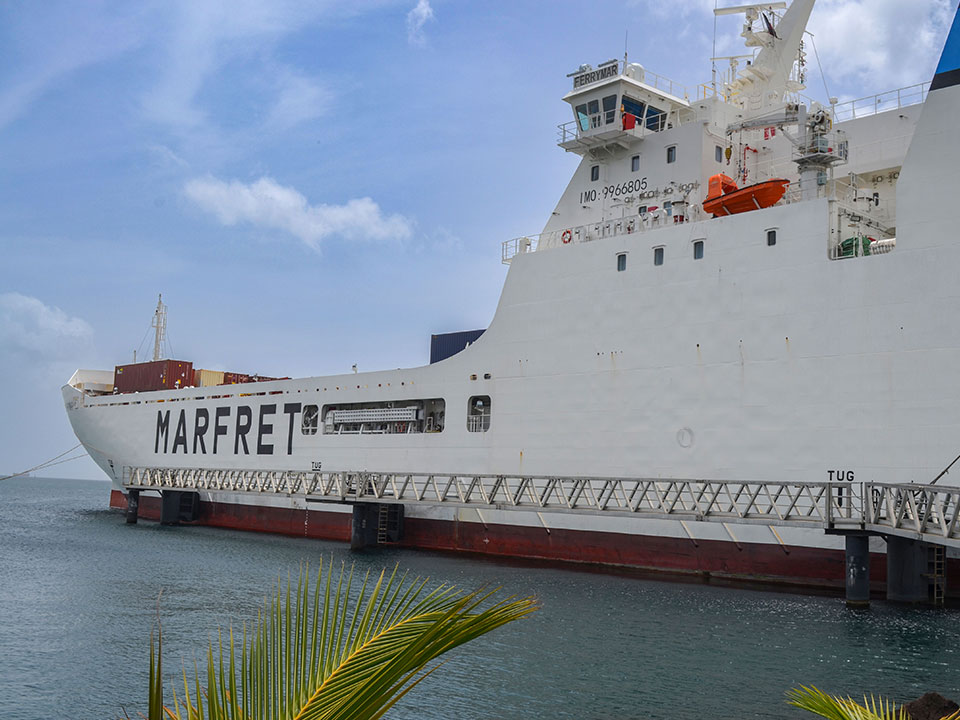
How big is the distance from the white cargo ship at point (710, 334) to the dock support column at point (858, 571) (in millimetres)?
1325

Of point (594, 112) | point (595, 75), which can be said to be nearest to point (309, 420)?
point (594, 112)

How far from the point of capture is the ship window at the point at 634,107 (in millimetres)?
25778

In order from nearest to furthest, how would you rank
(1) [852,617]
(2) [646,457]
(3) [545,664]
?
(3) [545,664] → (1) [852,617] → (2) [646,457]

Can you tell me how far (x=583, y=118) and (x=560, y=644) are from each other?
17.1 m

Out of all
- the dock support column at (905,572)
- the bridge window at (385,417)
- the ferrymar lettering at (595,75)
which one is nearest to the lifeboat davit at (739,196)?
the ferrymar lettering at (595,75)

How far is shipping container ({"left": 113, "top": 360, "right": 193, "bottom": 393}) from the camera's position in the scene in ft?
133

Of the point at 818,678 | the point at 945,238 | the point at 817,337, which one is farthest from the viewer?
the point at 817,337

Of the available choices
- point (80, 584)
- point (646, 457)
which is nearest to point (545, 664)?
point (646, 457)

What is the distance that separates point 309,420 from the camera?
32.5m

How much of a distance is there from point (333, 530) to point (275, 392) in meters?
6.35

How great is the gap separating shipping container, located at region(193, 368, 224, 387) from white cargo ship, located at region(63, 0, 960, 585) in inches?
492

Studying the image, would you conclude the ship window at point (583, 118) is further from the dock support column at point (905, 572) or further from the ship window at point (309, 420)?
the dock support column at point (905, 572)

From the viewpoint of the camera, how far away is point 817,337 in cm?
1919

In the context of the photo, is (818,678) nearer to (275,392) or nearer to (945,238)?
(945,238)
